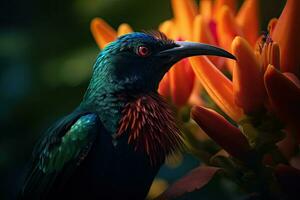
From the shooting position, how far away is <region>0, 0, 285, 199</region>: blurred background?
2.65m

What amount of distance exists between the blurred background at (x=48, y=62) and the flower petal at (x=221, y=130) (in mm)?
1015

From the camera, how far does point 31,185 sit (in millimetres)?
1883

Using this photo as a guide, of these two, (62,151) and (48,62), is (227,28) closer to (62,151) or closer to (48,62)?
(62,151)

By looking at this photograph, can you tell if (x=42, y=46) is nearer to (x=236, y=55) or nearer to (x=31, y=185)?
(x=31, y=185)

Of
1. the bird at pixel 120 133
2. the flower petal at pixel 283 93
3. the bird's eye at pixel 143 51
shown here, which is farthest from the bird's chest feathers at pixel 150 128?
the flower petal at pixel 283 93

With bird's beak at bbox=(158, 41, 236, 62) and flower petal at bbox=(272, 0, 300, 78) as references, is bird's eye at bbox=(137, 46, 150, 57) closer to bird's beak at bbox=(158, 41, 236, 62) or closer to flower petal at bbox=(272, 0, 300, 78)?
bird's beak at bbox=(158, 41, 236, 62)

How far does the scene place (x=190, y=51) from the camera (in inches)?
66.4

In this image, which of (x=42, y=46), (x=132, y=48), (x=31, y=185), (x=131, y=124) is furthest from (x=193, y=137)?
(x=42, y=46)

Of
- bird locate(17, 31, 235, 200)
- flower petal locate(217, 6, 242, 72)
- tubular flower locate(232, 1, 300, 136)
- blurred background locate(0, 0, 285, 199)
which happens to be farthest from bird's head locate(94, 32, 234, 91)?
blurred background locate(0, 0, 285, 199)

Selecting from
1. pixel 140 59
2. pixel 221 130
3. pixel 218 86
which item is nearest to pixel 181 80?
pixel 140 59

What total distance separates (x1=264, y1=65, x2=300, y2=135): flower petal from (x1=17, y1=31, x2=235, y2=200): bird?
268 millimetres

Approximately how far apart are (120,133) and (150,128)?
0.27 feet

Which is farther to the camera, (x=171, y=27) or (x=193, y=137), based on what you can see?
(x=171, y=27)

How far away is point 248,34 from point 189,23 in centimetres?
18
